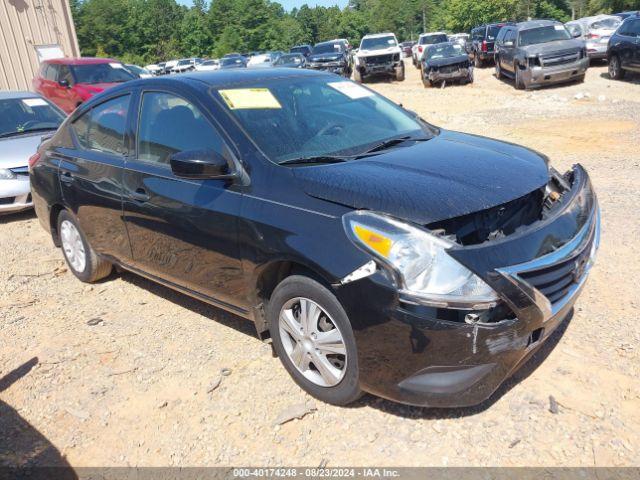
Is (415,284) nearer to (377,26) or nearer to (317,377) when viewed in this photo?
(317,377)

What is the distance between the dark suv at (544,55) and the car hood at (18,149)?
1290 centimetres

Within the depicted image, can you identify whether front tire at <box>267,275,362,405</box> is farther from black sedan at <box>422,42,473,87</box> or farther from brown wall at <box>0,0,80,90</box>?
brown wall at <box>0,0,80,90</box>

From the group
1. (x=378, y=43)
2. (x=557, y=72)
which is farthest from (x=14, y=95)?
(x=378, y=43)

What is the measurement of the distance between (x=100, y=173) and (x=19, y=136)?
186 inches

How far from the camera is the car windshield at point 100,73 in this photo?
13023 millimetres

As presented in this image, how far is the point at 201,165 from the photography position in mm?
3189

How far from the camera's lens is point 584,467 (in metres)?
2.54

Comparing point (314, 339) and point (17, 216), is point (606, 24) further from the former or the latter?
point (314, 339)

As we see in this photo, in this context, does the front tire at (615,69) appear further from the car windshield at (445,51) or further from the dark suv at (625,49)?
the car windshield at (445,51)

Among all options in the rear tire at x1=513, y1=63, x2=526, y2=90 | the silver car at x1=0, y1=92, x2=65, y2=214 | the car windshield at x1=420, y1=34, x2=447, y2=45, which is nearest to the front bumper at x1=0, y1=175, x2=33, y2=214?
the silver car at x1=0, y1=92, x2=65, y2=214

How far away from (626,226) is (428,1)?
112318 mm

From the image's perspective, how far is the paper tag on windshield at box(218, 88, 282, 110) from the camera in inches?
139

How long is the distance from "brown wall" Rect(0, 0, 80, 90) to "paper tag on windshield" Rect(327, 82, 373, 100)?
1714 cm

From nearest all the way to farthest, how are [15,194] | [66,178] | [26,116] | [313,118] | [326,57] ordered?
[313,118] < [66,178] < [15,194] < [26,116] < [326,57]
